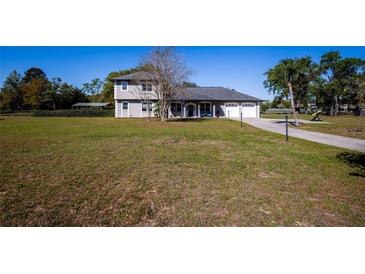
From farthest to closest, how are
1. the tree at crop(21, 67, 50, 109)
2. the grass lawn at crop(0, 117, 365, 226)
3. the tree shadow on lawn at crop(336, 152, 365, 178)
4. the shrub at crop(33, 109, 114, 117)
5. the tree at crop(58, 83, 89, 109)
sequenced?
the tree at crop(58, 83, 89, 109) < the tree at crop(21, 67, 50, 109) < the shrub at crop(33, 109, 114, 117) < the tree shadow on lawn at crop(336, 152, 365, 178) < the grass lawn at crop(0, 117, 365, 226)

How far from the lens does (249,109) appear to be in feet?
99.3

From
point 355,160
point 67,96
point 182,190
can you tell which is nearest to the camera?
point 182,190

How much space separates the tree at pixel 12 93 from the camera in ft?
155

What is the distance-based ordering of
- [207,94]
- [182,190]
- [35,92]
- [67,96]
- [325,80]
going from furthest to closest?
[67,96] < [35,92] < [325,80] < [207,94] < [182,190]

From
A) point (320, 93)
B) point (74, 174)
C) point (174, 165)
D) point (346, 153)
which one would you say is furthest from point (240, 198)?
point (320, 93)

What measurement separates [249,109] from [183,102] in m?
11.0

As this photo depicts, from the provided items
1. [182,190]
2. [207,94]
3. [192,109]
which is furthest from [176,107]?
[182,190]

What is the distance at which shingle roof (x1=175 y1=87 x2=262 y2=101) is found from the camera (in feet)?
94.4

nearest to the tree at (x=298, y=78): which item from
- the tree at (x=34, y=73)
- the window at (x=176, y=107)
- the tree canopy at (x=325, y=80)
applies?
the tree canopy at (x=325, y=80)

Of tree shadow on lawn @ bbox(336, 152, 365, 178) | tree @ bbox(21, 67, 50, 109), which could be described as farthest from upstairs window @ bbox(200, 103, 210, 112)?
tree @ bbox(21, 67, 50, 109)

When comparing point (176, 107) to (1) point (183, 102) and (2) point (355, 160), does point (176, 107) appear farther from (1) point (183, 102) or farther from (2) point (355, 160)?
(2) point (355, 160)

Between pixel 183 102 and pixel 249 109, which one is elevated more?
pixel 183 102

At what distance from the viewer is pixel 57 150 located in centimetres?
721

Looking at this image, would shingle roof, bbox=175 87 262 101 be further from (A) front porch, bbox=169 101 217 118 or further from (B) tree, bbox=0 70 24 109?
(B) tree, bbox=0 70 24 109
